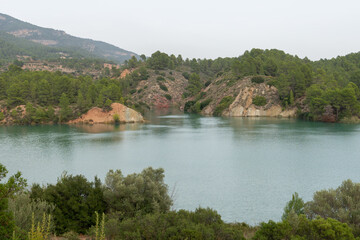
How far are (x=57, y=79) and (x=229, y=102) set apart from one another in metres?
56.4

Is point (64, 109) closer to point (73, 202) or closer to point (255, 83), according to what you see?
point (255, 83)

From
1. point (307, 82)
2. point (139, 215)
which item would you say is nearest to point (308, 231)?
point (139, 215)

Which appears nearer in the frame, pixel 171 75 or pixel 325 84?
pixel 325 84

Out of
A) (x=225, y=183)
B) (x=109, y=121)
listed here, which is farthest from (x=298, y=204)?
(x=109, y=121)

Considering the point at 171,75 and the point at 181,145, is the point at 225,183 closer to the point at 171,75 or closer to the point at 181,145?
the point at 181,145

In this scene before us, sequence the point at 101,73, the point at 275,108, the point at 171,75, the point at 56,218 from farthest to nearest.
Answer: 1. the point at 101,73
2. the point at 171,75
3. the point at 275,108
4. the point at 56,218

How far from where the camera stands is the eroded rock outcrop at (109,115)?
78.7 m

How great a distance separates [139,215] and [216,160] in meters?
24.2

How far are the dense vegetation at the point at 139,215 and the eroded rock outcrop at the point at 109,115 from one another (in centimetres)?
6235

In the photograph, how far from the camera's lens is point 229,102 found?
4104 inches

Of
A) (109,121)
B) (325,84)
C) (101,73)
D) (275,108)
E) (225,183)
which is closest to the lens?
(225,183)

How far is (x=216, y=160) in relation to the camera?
37.7 metres

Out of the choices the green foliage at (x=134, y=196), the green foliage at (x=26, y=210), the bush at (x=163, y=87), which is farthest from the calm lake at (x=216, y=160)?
the bush at (x=163, y=87)

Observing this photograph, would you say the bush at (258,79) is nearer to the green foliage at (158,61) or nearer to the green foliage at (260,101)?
the green foliage at (260,101)
